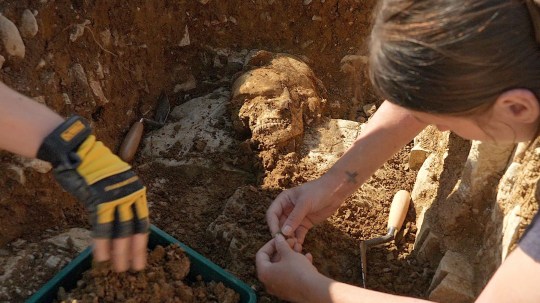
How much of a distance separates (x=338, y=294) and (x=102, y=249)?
0.60 meters

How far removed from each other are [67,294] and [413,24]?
3.52 ft

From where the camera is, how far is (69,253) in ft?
5.64

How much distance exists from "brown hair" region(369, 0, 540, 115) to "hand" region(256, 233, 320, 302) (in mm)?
617

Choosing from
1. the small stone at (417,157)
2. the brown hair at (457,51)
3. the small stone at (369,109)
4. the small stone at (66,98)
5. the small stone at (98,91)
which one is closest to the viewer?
the brown hair at (457,51)

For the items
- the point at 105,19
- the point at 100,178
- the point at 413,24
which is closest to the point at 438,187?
the point at 413,24

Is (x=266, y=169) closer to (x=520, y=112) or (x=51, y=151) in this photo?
(x=51, y=151)

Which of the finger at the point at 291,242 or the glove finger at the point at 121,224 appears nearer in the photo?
the glove finger at the point at 121,224

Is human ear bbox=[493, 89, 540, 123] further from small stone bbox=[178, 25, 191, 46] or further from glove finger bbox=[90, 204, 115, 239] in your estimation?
small stone bbox=[178, 25, 191, 46]

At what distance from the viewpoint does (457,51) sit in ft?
3.54

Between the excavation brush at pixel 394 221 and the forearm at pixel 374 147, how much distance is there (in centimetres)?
21

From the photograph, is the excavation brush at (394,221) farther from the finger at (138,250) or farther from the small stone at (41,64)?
the small stone at (41,64)

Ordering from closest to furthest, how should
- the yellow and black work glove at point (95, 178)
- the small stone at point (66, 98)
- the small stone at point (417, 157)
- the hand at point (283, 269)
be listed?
the yellow and black work glove at point (95, 178)
the hand at point (283, 269)
the small stone at point (66, 98)
the small stone at point (417, 157)

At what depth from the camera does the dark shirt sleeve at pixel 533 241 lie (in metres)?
1.18

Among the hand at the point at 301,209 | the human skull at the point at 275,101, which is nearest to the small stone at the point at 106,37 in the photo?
the human skull at the point at 275,101
